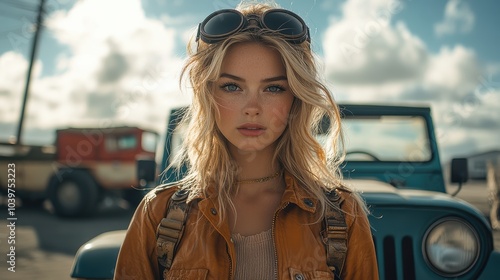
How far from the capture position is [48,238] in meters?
6.52

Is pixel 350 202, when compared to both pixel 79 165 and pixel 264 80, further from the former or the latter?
pixel 79 165

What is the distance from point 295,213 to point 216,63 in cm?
51

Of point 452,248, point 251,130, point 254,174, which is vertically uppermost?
point 251,130

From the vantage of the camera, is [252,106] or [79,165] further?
[79,165]

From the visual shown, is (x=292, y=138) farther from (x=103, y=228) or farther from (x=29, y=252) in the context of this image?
(x=103, y=228)

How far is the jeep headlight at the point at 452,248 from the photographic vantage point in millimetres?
1942

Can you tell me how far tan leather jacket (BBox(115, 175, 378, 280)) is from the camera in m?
1.27

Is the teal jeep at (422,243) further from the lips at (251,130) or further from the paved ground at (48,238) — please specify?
the paved ground at (48,238)

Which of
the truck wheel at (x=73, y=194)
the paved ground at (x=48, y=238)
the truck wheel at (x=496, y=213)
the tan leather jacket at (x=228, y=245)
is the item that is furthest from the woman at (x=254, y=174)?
the truck wheel at (x=496, y=213)

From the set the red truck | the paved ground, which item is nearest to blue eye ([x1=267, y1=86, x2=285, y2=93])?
the paved ground

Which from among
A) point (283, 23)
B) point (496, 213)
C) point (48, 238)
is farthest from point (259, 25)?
point (496, 213)

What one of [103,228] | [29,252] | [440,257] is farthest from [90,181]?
[440,257]

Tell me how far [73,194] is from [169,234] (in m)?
7.65

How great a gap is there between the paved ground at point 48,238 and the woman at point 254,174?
3.46 metres
